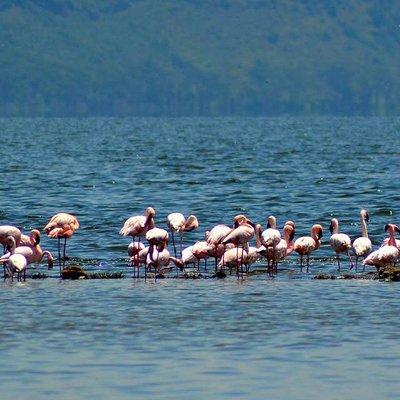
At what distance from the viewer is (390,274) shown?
2711 centimetres

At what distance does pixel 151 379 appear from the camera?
17.3 meters

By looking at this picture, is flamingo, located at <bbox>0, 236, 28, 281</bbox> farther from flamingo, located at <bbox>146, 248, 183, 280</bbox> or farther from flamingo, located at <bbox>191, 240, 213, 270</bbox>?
flamingo, located at <bbox>191, 240, 213, 270</bbox>

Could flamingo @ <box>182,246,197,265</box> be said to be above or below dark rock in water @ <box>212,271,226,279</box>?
above

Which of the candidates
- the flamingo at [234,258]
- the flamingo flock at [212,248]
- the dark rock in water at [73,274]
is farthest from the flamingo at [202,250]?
the dark rock in water at [73,274]

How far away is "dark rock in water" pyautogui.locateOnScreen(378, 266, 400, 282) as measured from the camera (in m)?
26.9

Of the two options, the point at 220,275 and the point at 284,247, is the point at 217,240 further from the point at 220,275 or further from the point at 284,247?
the point at 284,247

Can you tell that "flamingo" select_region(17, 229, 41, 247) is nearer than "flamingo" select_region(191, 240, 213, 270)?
No

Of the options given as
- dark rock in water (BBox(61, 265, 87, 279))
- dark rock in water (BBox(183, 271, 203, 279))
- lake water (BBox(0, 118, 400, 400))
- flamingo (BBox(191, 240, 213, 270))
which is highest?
flamingo (BBox(191, 240, 213, 270))

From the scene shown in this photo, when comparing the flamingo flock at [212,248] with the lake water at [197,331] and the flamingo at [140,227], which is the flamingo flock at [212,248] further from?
the lake water at [197,331]

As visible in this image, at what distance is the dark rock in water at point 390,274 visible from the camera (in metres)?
26.9

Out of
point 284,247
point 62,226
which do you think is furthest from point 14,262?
point 284,247

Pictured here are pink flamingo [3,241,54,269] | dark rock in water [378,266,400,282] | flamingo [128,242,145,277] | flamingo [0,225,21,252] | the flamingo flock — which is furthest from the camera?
flamingo [128,242,145,277]

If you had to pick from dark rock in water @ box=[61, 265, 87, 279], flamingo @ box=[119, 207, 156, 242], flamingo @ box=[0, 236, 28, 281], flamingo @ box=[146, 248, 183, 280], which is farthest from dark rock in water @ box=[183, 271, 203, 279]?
flamingo @ box=[0, 236, 28, 281]

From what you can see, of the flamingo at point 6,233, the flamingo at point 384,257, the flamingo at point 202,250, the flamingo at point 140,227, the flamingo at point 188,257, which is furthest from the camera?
the flamingo at point 140,227
